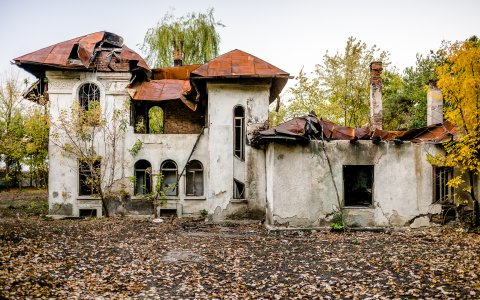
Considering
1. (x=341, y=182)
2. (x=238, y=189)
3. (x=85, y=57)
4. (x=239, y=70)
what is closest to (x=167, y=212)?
(x=238, y=189)

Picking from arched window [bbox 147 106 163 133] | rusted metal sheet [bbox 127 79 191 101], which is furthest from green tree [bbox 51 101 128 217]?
arched window [bbox 147 106 163 133]

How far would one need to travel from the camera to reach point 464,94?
11867 mm

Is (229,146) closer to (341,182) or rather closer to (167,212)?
(167,212)

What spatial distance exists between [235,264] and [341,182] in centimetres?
604

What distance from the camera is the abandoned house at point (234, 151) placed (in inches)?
541

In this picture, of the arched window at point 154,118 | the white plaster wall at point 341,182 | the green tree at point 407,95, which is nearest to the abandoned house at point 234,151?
the white plaster wall at point 341,182

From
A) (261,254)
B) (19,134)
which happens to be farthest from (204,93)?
(19,134)

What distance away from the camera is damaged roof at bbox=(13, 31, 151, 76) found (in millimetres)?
17359

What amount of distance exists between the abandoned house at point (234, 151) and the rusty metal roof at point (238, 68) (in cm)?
4

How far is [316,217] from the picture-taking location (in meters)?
13.6

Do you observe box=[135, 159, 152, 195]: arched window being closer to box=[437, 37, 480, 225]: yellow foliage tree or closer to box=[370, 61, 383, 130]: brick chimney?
box=[370, 61, 383, 130]: brick chimney

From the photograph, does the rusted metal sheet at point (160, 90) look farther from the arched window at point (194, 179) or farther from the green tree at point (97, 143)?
the arched window at point (194, 179)

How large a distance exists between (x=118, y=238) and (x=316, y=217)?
6697 millimetres

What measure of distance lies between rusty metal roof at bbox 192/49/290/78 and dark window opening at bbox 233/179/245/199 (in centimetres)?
451
